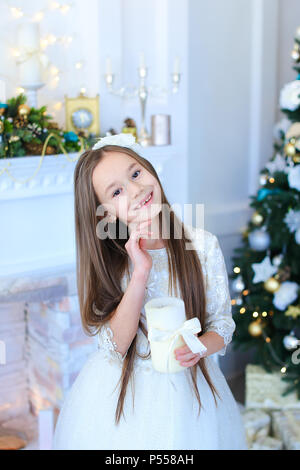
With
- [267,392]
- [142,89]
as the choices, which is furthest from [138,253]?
[267,392]

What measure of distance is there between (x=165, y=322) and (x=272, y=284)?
61.6 inches

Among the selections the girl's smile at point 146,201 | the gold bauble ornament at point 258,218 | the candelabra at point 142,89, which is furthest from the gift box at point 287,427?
the girl's smile at point 146,201

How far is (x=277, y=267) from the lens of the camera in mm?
2594

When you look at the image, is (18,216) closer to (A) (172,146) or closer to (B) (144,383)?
(A) (172,146)

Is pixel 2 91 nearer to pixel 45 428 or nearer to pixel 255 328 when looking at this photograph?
pixel 45 428

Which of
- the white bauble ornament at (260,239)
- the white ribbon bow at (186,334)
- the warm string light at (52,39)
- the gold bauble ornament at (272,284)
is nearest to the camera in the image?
the white ribbon bow at (186,334)

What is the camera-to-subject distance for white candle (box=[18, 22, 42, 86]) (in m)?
2.12

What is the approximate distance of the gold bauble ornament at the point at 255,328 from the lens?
2633 millimetres

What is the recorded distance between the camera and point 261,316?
2.67 metres

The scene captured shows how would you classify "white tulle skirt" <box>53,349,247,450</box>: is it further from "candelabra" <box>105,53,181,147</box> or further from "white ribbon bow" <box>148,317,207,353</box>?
"candelabra" <box>105,53,181,147</box>

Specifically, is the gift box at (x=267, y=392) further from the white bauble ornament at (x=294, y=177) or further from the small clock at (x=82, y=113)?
the small clock at (x=82, y=113)

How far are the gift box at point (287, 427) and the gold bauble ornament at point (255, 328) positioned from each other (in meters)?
0.38
